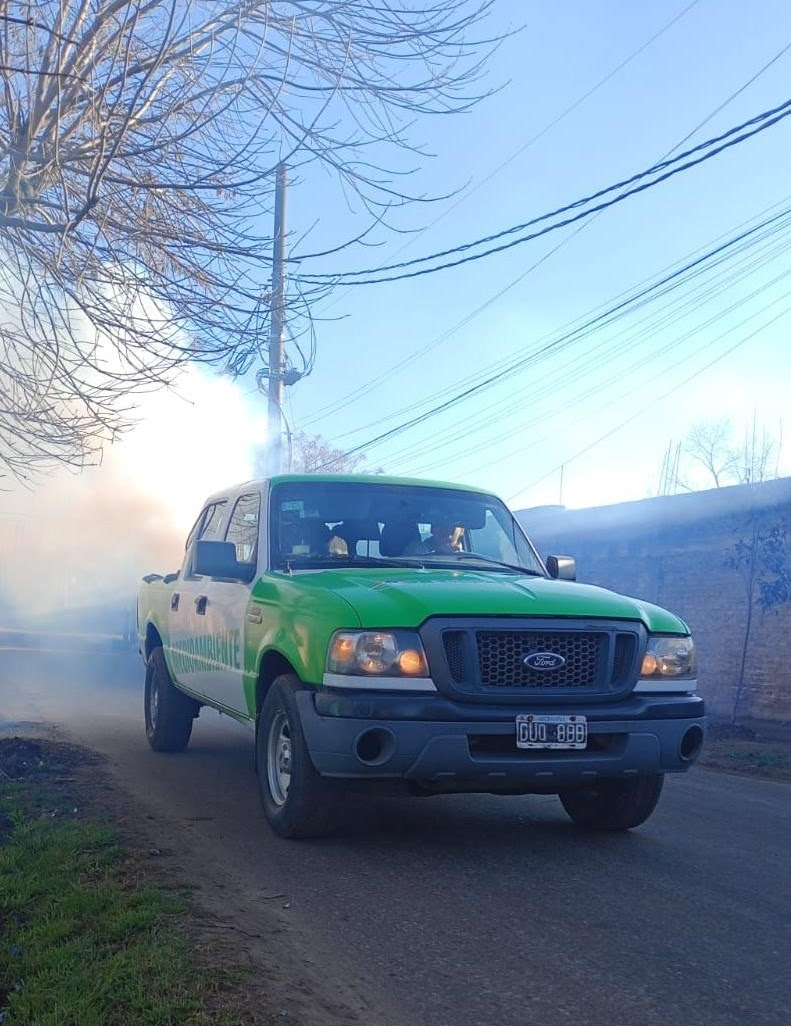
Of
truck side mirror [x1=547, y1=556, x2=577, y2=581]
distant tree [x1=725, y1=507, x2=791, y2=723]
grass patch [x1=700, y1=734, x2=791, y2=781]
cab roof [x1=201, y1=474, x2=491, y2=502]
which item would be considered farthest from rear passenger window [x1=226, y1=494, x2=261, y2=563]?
distant tree [x1=725, y1=507, x2=791, y2=723]

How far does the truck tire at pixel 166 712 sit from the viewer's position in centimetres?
842

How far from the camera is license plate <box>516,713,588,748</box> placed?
193 inches

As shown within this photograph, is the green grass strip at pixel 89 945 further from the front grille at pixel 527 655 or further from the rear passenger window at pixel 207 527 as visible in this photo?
the rear passenger window at pixel 207 527

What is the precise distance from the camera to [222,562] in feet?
20.7

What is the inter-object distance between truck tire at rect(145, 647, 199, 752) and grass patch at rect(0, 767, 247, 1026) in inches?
119

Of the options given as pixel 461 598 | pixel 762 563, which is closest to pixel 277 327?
pixel 461 598

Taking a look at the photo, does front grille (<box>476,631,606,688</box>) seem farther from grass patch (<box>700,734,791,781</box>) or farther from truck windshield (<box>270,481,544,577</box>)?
grass patch (<box>700,734,791,781</box>)

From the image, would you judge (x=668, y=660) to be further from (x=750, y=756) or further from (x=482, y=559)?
(x=750, y=756)

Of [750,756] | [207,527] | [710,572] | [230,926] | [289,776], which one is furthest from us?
[710,572]

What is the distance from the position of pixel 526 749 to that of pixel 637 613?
92cm

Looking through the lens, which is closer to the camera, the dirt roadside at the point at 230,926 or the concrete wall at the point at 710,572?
the dirt roadside at the point at 230,926

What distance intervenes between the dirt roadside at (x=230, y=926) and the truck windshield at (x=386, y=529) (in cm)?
165

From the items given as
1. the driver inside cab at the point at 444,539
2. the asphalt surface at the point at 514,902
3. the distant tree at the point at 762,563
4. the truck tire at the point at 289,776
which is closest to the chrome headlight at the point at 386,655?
the truck tire at the point at 289,776

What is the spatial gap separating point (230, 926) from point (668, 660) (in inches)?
97.5
